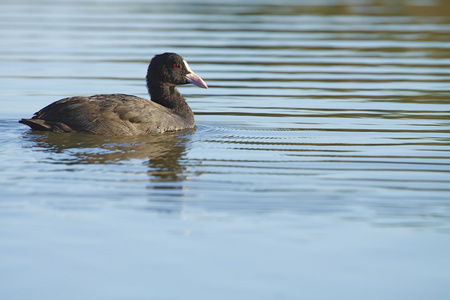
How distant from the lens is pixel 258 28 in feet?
83.0

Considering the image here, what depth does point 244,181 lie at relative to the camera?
875 cm

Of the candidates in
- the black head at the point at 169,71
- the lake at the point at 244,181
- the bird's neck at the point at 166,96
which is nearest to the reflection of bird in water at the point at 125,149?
the lake at the point at 244,181

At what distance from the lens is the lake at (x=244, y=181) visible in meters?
6.40

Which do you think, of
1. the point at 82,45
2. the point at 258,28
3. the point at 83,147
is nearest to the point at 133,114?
the point at 83,147

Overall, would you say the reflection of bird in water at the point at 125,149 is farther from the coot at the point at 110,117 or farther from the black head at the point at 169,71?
the black head at the point at 169,71

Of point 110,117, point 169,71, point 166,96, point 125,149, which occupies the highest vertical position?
point 169,71

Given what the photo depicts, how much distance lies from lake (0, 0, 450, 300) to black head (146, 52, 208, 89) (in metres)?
0.65

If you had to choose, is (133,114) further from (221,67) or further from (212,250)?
(221,67)

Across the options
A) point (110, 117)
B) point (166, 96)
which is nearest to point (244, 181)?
point (110, 117)

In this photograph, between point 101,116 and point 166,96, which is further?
point 166,96

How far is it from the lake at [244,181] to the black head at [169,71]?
2.12ft

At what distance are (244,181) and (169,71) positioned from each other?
4.42 meters

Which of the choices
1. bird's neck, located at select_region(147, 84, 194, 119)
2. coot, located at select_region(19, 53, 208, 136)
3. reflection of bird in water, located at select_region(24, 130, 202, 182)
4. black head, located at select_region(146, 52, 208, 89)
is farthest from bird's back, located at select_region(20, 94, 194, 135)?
black head, located at select_region(146, 52, 208, 89)

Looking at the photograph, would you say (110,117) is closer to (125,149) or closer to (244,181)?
(125,149)
